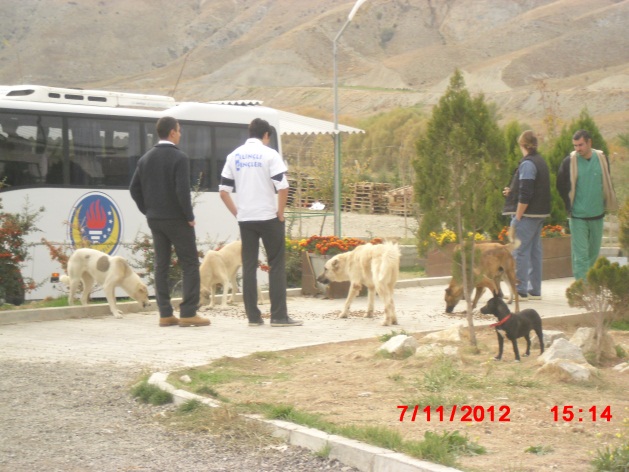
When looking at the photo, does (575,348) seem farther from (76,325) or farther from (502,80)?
(502,80)

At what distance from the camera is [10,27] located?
348 ft

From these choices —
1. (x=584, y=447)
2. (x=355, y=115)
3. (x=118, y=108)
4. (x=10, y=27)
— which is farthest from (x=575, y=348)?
(x=10, y=27)

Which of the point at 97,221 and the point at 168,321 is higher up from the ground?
the point at 97,221

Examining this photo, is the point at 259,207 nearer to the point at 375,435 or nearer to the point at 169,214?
the point at 169,214

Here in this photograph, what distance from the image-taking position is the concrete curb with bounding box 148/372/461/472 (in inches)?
193

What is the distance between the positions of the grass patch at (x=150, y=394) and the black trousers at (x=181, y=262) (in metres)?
3.35

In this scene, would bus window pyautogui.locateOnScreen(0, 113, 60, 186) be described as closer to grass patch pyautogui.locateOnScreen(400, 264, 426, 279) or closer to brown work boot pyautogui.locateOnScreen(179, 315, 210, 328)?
brown work boot pyautogui.locateOnScreen(179, 315, 210, 328)

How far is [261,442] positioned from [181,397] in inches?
42.6

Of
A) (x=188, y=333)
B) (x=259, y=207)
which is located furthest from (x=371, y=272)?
(x=188, y=333)

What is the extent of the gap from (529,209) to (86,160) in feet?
25.0

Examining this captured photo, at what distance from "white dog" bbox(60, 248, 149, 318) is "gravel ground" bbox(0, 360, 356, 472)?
408 cm

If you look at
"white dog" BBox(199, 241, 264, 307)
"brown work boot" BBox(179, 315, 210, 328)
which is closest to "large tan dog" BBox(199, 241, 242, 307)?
"white dog" BBox(199, 241, 264, 307)

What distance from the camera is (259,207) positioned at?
10289mm

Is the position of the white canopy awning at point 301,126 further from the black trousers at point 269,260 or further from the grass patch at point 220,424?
the grass patch at point 220,424
